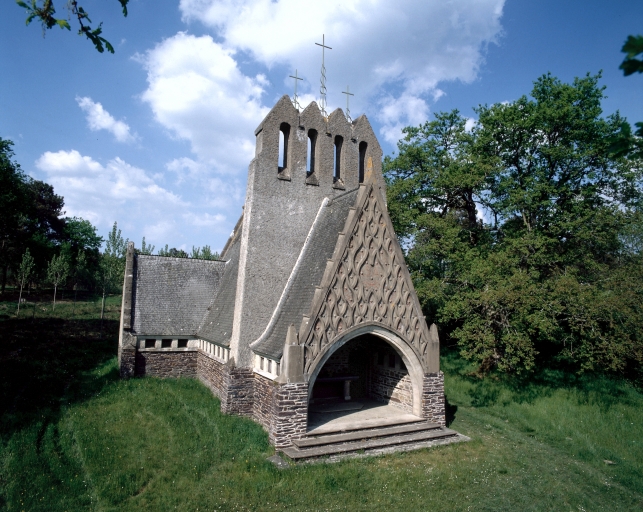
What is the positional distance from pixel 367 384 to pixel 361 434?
16.7 ft

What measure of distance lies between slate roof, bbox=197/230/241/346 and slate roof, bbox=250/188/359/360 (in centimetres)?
266

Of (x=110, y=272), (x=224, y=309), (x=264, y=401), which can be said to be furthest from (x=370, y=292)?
(x=110, y=272)

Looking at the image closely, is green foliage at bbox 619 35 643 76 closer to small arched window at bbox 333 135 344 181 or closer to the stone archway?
the stone archway

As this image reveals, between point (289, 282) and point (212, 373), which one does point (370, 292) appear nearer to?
point (289, 282)

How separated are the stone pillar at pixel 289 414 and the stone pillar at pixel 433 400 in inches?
178

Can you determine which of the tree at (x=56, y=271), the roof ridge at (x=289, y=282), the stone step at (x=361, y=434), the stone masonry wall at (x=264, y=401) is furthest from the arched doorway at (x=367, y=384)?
the tree at (x=56, y=271)

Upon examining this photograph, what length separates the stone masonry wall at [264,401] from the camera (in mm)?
13250

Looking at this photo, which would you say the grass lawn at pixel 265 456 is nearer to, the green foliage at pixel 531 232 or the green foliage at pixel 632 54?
the green foliage at pixel 531 232

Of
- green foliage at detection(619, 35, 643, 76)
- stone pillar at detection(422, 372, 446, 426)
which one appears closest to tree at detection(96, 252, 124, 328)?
stone pillar at detection(422, 372, 446, 426)

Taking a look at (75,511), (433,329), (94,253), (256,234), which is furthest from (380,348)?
(94,253)

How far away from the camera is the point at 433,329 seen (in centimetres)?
1534

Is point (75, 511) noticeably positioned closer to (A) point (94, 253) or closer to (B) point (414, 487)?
(B) point (414, 487)

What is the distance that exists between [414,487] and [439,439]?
364cm

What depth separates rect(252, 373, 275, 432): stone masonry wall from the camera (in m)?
13.2
